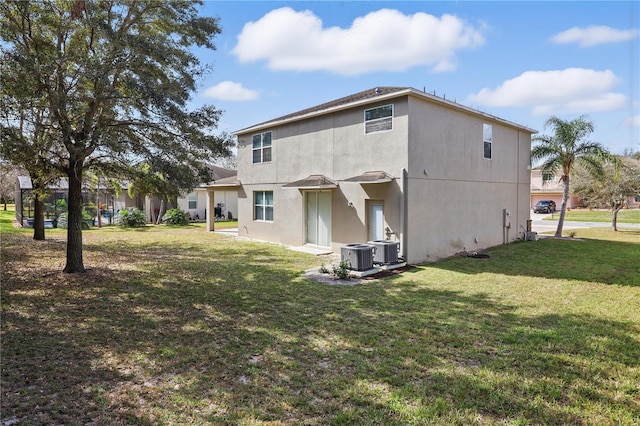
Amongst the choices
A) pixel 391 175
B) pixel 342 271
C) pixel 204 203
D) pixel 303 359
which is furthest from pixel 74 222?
pixel 204 203

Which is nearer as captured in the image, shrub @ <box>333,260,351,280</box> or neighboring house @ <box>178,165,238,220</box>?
shrub @ <box>333,260,351,280</box>

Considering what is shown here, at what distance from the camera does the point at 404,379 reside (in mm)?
4492

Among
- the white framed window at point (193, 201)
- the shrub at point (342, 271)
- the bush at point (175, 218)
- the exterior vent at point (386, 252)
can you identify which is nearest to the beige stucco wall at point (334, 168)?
the exterior vent at point (386, 252)

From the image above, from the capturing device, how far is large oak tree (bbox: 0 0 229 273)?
24.4 ft

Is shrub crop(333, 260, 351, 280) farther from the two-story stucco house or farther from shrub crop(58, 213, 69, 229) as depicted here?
shrub crop(58, 213, 69, 229)

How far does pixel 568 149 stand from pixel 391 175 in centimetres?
1272

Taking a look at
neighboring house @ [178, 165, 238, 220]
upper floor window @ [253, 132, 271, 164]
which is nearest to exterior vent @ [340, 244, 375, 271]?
upper floor window @ [253, 132, 271, 164]

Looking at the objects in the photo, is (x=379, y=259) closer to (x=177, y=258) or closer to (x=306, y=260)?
(x=306, y=260)

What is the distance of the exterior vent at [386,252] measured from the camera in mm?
11281

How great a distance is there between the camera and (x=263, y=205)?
18500 mm

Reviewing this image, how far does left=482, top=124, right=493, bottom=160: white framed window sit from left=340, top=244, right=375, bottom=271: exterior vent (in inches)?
318

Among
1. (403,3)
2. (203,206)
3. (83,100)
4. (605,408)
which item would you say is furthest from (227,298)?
(203,206)

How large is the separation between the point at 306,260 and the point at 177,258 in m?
4.54

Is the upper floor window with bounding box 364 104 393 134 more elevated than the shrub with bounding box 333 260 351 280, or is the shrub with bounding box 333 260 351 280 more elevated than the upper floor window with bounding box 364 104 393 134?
the upper floor window with bounding box 364 104 393 134
